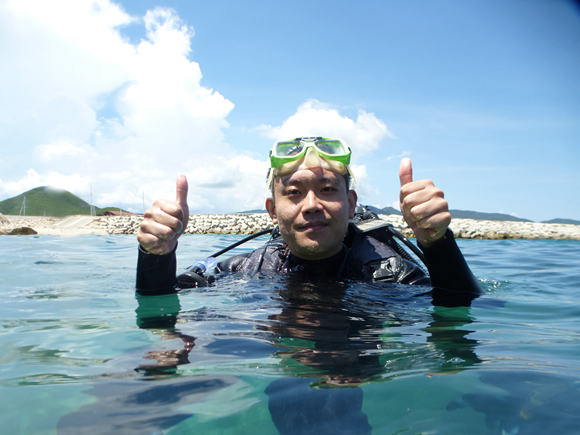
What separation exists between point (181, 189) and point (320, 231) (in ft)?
3.24

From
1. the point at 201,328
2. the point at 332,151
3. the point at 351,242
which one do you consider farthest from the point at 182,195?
the point at 351,242

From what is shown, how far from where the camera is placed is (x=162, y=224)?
206 cm

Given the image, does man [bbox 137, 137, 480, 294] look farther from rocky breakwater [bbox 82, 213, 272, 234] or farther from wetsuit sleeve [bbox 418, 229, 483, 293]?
rocky breakwater [bbox 82, 213, 272, 234]

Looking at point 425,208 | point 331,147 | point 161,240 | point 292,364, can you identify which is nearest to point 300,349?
point 292,364

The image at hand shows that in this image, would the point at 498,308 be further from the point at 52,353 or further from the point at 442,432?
the point at 52,353

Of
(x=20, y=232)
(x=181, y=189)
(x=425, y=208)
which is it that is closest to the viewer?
(x=425, y=208)

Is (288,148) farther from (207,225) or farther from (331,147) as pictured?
(207,225)

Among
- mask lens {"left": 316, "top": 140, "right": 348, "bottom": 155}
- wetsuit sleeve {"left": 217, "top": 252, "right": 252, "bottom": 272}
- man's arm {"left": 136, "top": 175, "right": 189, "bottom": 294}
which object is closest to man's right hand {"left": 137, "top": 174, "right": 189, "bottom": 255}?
man's arm {"left": 136, "top": 175, "right": 189, "bottom": 294}

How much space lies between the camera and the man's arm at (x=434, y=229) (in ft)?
6.13

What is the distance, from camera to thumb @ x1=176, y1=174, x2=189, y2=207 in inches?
84.7

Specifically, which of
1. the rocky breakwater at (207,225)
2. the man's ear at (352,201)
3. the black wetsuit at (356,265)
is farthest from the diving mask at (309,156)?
the rocky breakwater at (207,225)

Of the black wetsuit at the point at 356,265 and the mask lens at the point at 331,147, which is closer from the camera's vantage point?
the black wetsuit at the point at 356,265

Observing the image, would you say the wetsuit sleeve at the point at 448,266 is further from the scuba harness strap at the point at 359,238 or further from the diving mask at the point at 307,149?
the diving mask at the point at 307,149

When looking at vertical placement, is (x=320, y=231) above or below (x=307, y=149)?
below
